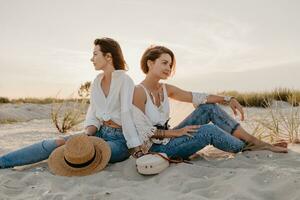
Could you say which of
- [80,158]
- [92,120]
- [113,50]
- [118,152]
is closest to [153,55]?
[113,50]

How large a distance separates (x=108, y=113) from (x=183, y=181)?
1.14 meters

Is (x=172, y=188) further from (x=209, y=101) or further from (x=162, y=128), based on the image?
(x=209, y=101)

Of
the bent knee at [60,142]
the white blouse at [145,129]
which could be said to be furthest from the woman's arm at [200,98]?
the bent knee at [60,142]

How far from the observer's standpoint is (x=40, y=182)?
390 centimetres

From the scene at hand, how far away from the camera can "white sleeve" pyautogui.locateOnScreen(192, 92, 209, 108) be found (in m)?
4.57

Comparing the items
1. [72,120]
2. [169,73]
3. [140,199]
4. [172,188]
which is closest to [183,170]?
[172,188]

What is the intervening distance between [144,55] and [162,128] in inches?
29.1

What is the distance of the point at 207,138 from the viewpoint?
4.21m

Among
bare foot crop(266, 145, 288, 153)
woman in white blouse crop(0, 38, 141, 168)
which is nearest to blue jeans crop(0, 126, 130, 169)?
woman in white blouse crop(0, 38, 141, 168)

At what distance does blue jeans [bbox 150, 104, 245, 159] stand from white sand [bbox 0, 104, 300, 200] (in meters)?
0.14

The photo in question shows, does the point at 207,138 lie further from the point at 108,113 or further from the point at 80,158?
the point at 80,158

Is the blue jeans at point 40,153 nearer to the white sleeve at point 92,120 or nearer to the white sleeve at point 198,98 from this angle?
the white sleeve at point 92,120

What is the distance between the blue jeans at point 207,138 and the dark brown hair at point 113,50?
0.86m

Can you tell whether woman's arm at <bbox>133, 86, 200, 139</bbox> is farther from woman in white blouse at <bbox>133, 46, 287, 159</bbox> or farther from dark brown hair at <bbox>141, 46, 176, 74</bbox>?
dark brown hair at <bbox>141, 46, 176, 74</bbox>
